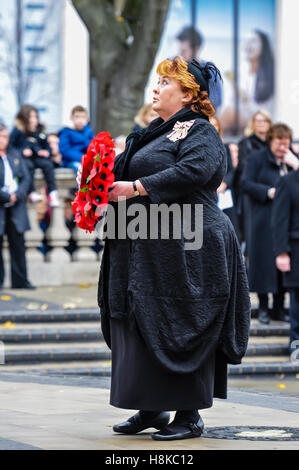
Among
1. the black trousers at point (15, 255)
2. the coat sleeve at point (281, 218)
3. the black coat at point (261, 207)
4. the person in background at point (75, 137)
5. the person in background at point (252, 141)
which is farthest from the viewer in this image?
the person in background at point (75, 137)

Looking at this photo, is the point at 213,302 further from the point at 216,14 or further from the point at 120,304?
A: the point at 216,14

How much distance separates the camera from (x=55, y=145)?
1481 centimetres

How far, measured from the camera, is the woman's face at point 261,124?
12.8 m

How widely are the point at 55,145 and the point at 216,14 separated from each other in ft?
46.2

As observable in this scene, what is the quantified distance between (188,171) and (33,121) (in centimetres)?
826

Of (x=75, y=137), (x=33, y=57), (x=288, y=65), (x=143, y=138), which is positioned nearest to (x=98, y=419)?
(x=143, y=138)

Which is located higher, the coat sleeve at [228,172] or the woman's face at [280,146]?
the woman's face at [280,146]

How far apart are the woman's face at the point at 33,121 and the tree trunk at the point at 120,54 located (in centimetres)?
313

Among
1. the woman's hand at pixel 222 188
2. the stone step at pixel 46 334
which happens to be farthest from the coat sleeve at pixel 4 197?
the woman's hand at pixel 222 188

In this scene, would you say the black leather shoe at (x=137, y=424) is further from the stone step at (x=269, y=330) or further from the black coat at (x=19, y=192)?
the black coat at (x=19, y=192)

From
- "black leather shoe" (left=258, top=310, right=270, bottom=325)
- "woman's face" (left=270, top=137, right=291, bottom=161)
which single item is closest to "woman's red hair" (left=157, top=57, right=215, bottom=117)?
"woman's face" (left=270, top=137, right=291, bottom=161)

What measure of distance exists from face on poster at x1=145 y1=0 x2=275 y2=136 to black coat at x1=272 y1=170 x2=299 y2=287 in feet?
56.7

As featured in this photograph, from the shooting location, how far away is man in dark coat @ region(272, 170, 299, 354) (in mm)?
10383

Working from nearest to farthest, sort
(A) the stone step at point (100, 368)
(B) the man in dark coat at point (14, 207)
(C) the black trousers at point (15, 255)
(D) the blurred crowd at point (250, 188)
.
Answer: (A) the stone step at point (100, 368), (D) the blurred crowd at point (250, 188), (B) the man in dark coat at point (14, 207), (C) the black trousers at point (15, 255)
